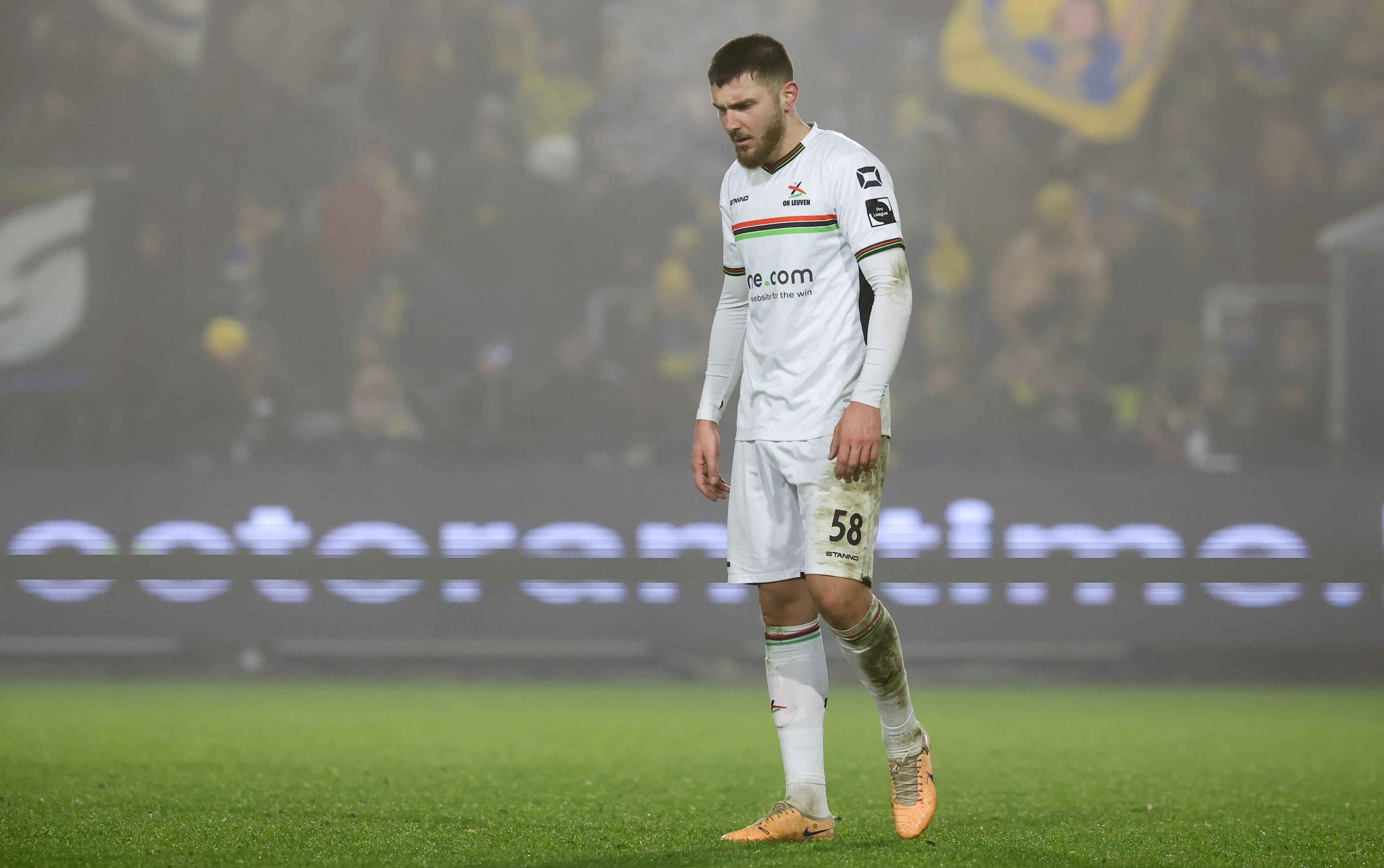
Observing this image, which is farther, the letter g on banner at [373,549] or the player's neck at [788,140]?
the letter g on banner at [373,549]

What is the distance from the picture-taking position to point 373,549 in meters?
7.75

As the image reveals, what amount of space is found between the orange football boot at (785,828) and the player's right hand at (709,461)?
2.37 feet

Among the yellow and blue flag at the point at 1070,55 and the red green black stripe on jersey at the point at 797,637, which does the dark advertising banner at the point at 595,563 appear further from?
the red green black stripe on jersey at the point at 797,637

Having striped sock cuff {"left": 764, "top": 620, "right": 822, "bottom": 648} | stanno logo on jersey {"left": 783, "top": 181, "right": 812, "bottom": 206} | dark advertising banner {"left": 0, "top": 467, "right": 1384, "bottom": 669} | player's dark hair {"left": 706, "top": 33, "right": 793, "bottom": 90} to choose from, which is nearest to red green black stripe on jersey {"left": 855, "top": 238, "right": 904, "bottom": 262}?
stanno logo on jersey {"left": 783, "top": 181, "right": 812, "bottom": 206}

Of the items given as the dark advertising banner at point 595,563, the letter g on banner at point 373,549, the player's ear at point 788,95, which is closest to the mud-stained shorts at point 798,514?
the player's ear at point 788,95

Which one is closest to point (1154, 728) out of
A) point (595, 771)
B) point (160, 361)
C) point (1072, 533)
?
point (1072, 533)

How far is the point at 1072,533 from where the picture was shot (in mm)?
7746

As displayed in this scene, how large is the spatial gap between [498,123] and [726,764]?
5.06 metres

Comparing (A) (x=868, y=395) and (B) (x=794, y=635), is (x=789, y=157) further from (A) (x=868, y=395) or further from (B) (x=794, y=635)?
(B) (x=794, y=635)

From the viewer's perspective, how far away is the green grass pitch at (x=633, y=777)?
3.04 meters

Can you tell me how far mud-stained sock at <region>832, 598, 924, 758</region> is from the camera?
299 cm

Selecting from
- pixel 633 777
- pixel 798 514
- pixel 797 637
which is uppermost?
pixel 798 514

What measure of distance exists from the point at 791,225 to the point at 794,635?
92cm

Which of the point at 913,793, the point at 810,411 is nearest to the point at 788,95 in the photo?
the point at 810,411
